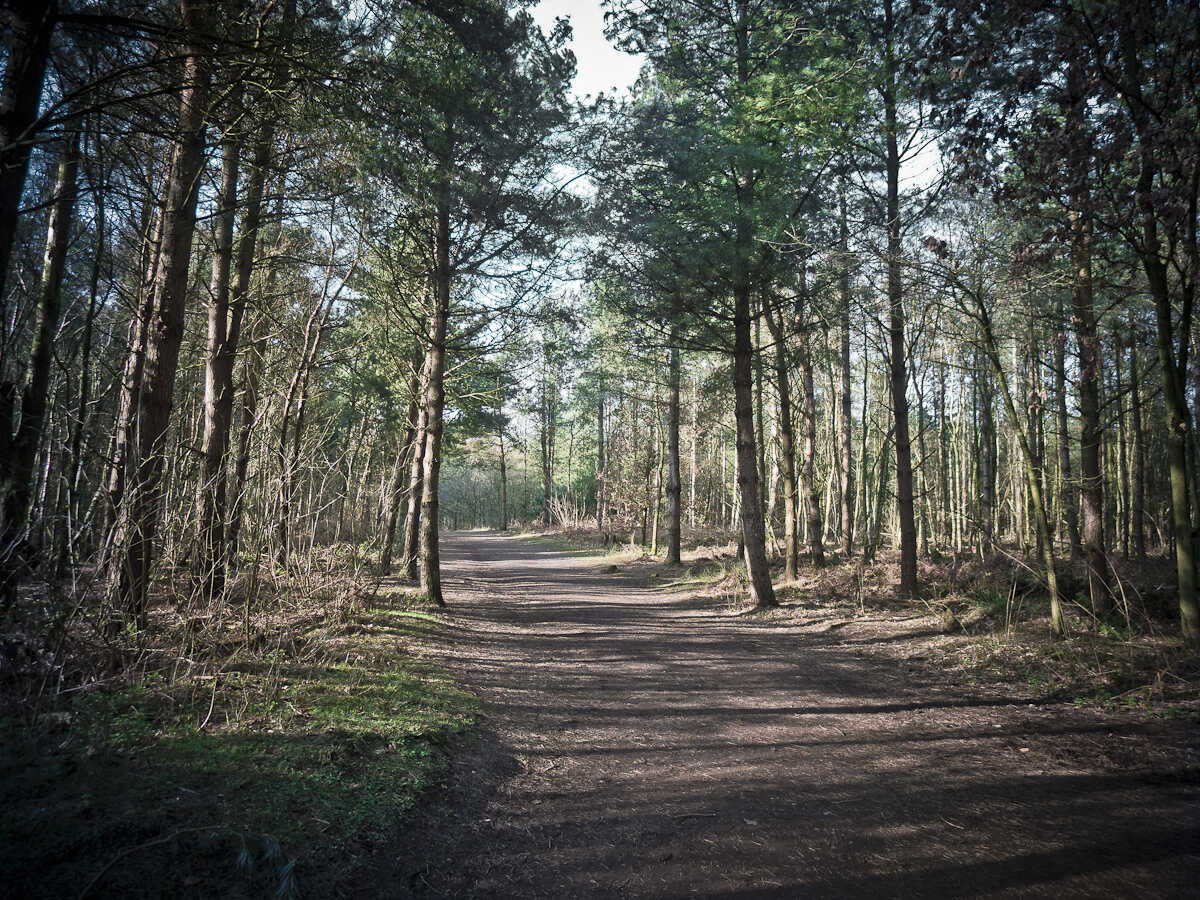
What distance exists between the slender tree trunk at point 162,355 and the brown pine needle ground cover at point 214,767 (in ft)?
1.56

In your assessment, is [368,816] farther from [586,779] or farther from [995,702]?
[995,702]

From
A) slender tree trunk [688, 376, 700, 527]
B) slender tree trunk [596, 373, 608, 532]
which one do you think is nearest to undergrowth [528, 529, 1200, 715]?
slender tree trunk [688, 376, 700, 527]

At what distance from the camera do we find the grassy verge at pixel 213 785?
7.52 feet

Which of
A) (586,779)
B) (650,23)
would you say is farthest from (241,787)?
(650,23)

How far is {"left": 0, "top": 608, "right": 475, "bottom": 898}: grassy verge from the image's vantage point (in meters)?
2.29

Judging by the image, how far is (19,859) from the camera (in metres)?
2.16

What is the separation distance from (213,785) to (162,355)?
3.39 metres

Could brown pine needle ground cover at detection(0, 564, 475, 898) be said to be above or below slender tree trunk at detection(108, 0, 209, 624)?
below

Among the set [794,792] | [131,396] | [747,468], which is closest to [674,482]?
[747,468]

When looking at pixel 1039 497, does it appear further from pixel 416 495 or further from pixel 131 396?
pixel 416 495

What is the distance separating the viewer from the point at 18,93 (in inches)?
104

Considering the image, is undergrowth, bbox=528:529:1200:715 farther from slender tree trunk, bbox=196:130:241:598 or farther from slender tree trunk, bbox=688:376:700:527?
slender tree trunk, bbox=196:130:241:598

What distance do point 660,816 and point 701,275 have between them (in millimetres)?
8844

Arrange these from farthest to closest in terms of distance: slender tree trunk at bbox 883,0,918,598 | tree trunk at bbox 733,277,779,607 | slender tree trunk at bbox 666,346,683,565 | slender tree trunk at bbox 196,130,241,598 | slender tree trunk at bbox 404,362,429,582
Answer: slender tree trunk at bbox 666,346,683,565 → tree trunk at bbox 733,277,779,607 → slender tree trunk at bbox 404,362,429,582 → slender tree trunk at bbox 883,0,918,598 → slender tree trunk at bbox 196,130,241,598
